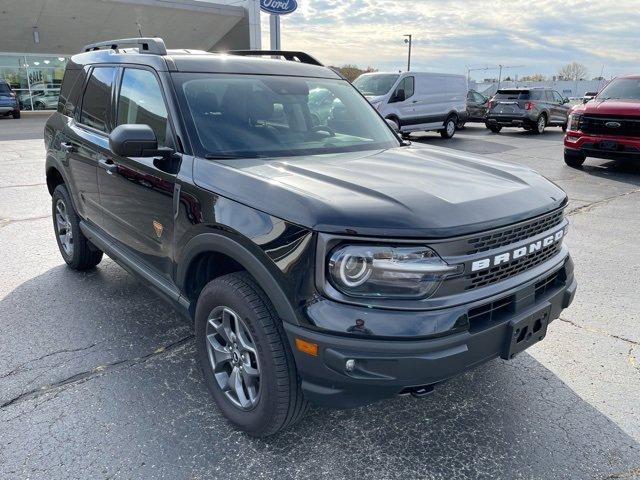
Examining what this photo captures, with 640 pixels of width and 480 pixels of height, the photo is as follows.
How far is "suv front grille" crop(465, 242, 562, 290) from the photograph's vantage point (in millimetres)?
2236

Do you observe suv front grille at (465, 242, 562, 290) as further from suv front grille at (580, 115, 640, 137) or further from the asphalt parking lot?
suv front grille at (580, 115, 640, 137)

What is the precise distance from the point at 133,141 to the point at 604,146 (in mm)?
9609

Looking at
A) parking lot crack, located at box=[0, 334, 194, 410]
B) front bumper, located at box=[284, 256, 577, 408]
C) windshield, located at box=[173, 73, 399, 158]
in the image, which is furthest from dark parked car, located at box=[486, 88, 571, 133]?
front bumper, located at box=[284, 256, 577, 408]

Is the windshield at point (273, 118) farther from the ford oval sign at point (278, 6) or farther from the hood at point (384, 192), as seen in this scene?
the ford oval sign at point (278, 6)

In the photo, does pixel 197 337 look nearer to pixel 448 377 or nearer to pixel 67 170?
pixel 448 377

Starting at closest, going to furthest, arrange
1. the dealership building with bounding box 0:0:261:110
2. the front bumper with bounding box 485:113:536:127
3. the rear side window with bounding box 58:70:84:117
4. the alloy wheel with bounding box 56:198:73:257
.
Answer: the rear side window with bounding box 58:70:84:117
the alloy wheel with bounding box 56:198:73:257
the front bumper with bounding box 485:113:536:127
the dealership building with bounding box 0:0:261:110

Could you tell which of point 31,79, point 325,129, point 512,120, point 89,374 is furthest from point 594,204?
point 31,79

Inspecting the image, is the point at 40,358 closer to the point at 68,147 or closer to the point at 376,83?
the point at 68,147

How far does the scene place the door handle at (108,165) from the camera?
3526mm

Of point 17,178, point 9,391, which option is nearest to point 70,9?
point 17,178

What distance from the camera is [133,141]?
271cm

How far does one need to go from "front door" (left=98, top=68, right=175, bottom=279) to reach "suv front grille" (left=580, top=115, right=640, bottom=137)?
9.08 m

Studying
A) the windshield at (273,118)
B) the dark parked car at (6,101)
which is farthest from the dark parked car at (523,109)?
the dark parked car at (6,101)

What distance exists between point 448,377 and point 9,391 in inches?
98.0
